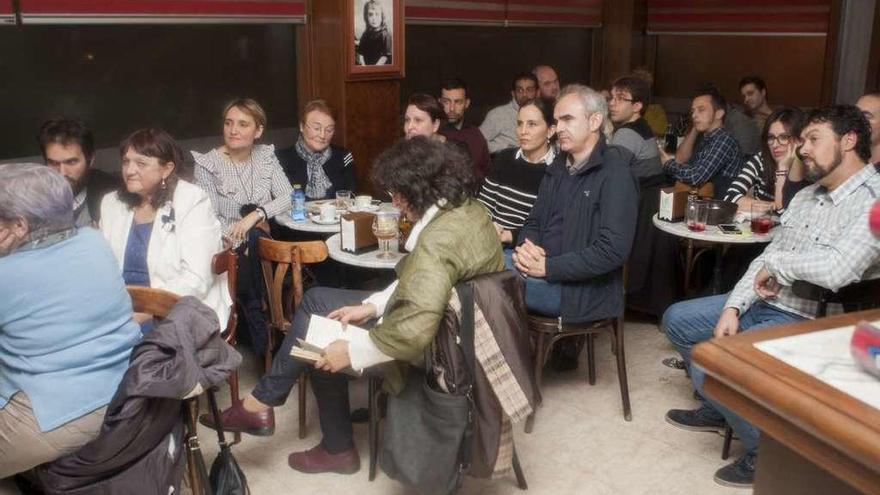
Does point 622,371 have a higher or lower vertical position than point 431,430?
lower

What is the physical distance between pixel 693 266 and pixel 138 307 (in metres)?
3.12

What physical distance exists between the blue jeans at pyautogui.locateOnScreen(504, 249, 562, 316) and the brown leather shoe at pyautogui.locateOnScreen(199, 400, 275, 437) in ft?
3.47

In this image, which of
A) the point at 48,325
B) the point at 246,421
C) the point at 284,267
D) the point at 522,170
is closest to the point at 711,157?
the point at 522,170

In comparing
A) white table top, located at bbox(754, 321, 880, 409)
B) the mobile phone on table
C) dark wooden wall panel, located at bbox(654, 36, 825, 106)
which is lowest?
the mobile phone on table

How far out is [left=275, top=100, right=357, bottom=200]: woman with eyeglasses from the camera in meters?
4.05

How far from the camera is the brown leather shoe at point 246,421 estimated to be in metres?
2.92

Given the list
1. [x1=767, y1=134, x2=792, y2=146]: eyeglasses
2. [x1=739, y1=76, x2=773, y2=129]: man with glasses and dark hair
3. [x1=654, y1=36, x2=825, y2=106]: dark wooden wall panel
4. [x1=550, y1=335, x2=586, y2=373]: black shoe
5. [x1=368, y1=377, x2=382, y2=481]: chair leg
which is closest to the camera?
[x1=368, y1=377, x2=382, y2=481]: chair leg

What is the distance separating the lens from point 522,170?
362 centimetres

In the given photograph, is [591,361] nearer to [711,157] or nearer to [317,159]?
[711,157]

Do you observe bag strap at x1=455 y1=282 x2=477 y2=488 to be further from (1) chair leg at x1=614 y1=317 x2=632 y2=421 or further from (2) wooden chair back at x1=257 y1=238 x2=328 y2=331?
(1) chair leg at x1=614 y1=317 x2=632 y2=421

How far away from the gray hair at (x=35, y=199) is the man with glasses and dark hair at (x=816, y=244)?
193cm

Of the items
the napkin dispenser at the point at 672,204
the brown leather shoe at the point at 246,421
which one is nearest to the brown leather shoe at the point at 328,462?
the brown leather shoe at the point at 246,421

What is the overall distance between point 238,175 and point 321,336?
1.55 metres

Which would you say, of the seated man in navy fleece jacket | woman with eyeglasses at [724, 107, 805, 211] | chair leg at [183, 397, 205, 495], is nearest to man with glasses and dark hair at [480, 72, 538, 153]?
woman with eyeglasses at [724, 107, 805, 211]
